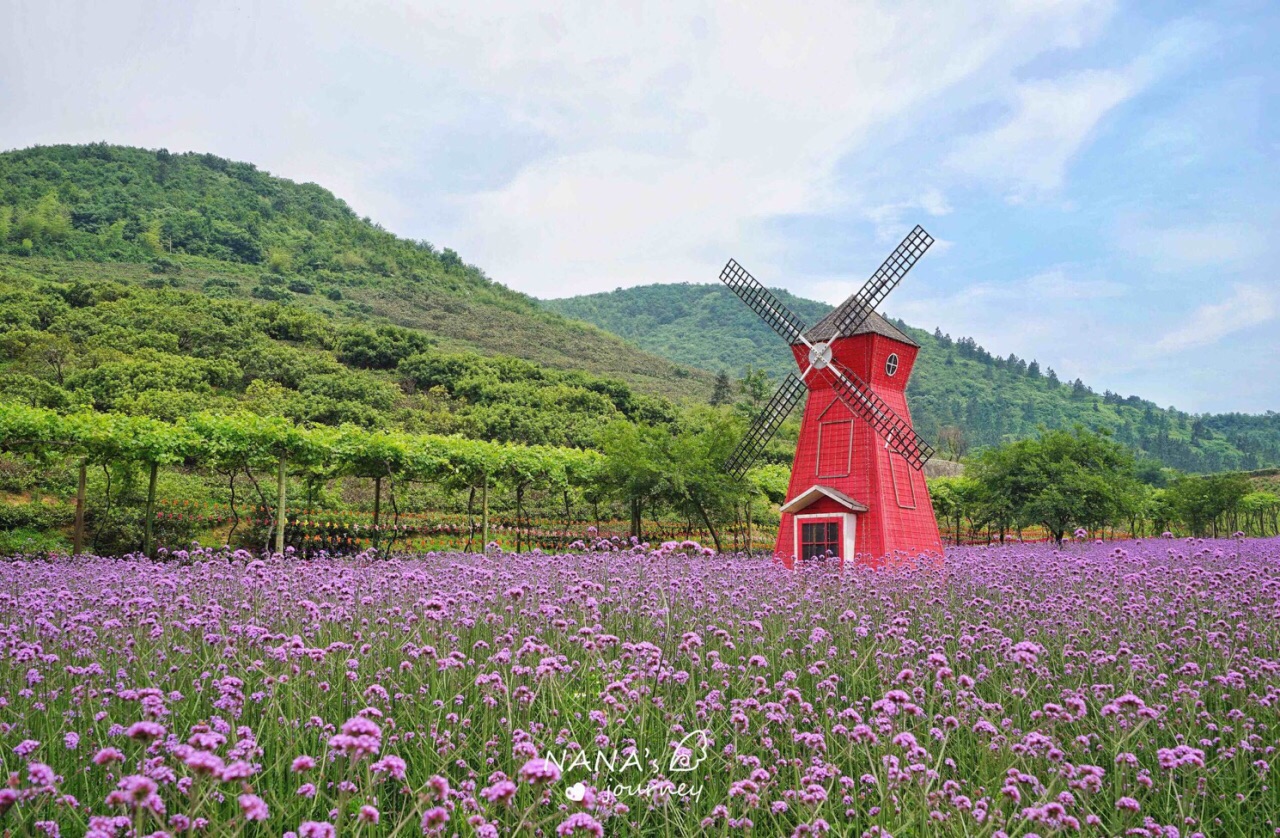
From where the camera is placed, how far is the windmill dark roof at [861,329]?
56.7 feet

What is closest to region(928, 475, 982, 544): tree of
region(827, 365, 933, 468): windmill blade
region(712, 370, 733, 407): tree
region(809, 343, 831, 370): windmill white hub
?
region(827, 365, 933, 468): windmill blade

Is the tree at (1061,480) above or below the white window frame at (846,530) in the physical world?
above

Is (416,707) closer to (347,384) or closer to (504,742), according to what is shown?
(504,742)

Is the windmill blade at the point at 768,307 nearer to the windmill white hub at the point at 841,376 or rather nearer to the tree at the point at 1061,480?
the windmill white hub at the point at 841,376

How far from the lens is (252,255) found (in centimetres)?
8550

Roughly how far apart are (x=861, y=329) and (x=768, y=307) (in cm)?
384

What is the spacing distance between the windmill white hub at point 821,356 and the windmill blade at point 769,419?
1.53 m

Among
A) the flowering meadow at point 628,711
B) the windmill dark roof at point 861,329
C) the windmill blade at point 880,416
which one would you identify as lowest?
the flowering meadow at point 628,711

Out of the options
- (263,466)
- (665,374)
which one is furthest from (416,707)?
(665,374)

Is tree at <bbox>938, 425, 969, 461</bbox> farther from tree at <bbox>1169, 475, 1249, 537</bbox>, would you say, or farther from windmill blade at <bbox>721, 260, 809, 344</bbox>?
windmill blade at <bbox>721, 260, 809, 344</bbox>

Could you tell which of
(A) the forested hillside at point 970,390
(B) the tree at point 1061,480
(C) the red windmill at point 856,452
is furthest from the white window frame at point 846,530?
(A) the forested hillside at point 970,390

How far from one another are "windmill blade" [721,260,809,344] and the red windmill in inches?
32.0

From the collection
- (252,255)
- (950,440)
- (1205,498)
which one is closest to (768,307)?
(1205,498)

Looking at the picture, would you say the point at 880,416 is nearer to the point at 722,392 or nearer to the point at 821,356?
the point at 821,356
